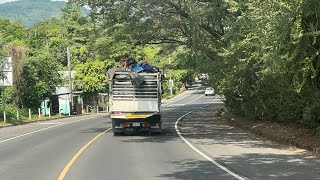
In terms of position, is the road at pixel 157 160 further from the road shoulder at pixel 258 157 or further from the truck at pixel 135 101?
the truck at pixel 135 101

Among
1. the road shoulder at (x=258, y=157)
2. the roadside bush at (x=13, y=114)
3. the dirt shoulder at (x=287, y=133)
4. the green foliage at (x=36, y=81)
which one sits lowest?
the road shoulder at (x=258, y=157)

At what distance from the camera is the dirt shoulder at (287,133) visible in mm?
14647

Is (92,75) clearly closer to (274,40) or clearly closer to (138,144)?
(138,144)

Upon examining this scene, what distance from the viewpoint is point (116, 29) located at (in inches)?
1096

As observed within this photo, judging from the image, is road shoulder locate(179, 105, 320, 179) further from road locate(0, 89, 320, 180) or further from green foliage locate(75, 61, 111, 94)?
green foliage locate(75, 61, 111, 94)

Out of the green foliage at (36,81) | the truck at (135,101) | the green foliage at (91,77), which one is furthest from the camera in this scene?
the green foliage at (91,77)

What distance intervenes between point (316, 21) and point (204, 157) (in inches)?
193

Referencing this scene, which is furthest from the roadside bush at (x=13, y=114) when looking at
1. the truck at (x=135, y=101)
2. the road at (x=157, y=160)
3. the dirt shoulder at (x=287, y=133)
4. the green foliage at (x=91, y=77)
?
the dirt shoulder at (x=287, y=133)

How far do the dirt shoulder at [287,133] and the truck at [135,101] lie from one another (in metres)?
4.80

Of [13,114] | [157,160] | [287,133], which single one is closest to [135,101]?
[287,133]

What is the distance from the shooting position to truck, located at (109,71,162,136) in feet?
69.5

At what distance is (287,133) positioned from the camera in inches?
701

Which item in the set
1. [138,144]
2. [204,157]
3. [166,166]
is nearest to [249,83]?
[138,144]

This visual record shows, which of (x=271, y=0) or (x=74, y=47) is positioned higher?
(x=74, y=47)
